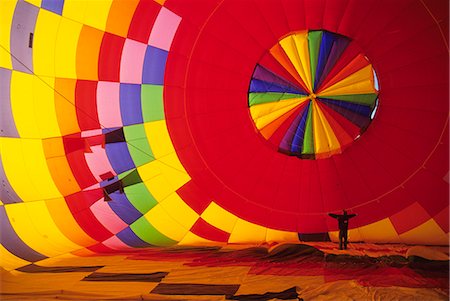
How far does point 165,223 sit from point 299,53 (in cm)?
131

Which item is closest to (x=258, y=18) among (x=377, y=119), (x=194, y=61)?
(x=194, y=61)

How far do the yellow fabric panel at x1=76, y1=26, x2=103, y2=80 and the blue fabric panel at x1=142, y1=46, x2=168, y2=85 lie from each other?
278mm

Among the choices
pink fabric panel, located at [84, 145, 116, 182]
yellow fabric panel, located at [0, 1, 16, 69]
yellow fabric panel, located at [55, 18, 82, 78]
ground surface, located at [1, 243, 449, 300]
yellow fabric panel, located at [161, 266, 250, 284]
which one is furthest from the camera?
pink fabric panel, located at [84, 145, 116, 182]

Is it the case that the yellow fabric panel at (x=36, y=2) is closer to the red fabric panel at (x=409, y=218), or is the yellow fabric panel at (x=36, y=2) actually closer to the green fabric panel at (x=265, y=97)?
the green fabric panel at (x=265, y=97)

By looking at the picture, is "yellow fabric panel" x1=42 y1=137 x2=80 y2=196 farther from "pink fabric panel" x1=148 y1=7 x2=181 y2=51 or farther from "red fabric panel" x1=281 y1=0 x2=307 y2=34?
"red fabric panel" x1=281 y1=0 x2=307 y2=34

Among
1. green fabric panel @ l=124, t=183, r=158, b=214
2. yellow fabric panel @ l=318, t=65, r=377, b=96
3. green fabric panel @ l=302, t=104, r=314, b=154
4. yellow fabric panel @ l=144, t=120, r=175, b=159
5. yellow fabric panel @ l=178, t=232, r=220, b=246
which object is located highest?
yellow fabric panel @ l=318, t=65, r=377, b=96

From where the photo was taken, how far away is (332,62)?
330 cm

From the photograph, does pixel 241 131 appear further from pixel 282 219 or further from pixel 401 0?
pixel 401 0

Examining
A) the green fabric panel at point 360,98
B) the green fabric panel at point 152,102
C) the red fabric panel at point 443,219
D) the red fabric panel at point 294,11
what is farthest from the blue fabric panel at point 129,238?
the red fabric panel at point 443,219

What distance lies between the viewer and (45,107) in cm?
333

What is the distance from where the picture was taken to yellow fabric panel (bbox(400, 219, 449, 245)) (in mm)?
3324

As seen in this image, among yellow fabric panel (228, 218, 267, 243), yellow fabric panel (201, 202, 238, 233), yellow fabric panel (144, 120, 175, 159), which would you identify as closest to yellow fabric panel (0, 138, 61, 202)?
yellow fabric panel (144, 120, 175, 159)

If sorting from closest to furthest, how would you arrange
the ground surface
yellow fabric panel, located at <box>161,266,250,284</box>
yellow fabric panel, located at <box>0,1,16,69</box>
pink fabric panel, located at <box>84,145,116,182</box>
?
the ground surface → yellow fabric panel, located at <box>161,266,250,284</box> → yellow fabric panel, located at <box>0,1,16,69</box> → pink fabric panel, located at <box>84,145,116,182</box>

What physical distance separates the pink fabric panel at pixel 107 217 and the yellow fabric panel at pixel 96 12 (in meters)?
1.07
